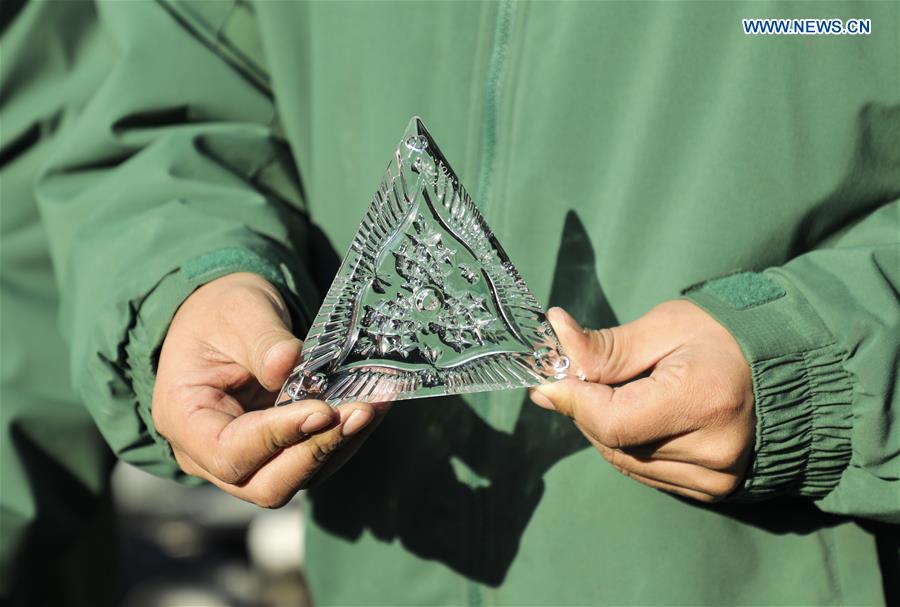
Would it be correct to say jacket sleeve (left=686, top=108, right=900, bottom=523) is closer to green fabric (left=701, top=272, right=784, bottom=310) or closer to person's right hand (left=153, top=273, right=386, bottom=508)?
green fabric (left=701, top=272, right=784, bottom=310)

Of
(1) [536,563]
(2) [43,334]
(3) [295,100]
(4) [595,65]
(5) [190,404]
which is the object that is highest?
(4) [595,65]

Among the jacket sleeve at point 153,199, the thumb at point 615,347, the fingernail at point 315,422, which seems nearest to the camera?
the fingernail at point 315,422

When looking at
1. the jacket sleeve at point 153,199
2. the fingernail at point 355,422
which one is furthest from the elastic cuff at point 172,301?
the fingernail at point 355,422

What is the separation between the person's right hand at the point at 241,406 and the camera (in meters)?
0.98

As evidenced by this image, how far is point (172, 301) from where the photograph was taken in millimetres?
1142

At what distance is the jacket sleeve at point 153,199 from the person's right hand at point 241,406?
0.05 meters

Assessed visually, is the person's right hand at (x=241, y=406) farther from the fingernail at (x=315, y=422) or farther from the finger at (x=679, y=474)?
the finger at (x=679, y=474)

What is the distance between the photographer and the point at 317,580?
1.47 meters

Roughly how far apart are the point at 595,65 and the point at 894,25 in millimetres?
370

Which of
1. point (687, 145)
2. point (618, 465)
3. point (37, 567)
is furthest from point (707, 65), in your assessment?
point (37, 567)

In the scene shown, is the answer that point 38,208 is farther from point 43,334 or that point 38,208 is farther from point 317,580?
point 317,580

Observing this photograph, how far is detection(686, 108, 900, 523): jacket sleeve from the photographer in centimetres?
102

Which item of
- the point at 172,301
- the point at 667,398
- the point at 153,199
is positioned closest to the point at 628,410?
the point at 667,398

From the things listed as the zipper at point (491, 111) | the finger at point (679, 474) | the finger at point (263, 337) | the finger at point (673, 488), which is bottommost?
the finger at point (673, 488)
